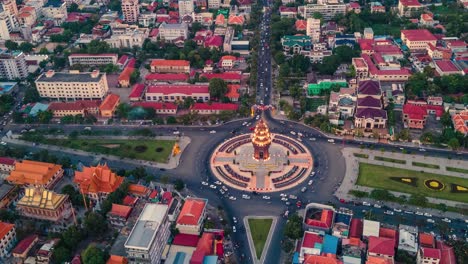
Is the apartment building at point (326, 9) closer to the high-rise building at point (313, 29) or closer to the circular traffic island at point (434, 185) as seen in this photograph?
the high-rise building at point (313, 29)

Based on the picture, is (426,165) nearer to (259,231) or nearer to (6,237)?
(259,231)

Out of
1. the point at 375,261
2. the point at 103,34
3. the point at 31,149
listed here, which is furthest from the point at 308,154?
the point at 103,34

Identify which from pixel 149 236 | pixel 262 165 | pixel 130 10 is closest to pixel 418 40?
pixel 262 165

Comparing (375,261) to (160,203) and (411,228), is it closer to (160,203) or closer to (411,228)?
(411,228)

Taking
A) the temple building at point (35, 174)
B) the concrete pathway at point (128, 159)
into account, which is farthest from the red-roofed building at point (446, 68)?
the temple building at point (35, 174)

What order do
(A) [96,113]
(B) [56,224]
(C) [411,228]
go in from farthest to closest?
(A) [96,113] → (B) [56,224] → (C) [411,228]

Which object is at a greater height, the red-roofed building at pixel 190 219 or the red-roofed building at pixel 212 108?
the red-roofed building at pixel 212 108
